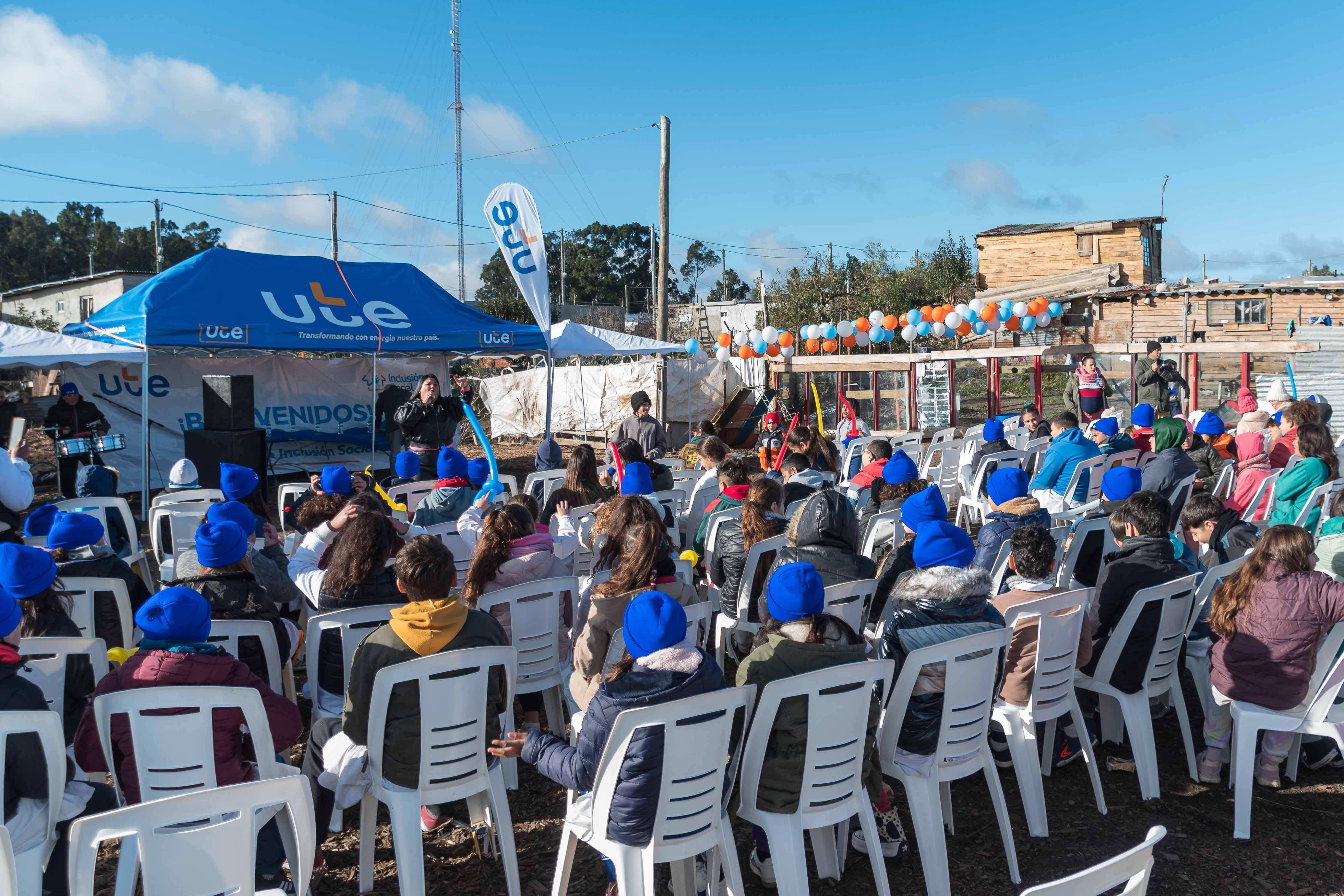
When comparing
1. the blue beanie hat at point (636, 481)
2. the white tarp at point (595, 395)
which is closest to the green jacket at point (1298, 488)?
the blue beanie hat at point (636, 481)

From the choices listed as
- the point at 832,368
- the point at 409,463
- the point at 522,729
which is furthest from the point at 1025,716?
the point at 832,368

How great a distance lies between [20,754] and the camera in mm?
2273

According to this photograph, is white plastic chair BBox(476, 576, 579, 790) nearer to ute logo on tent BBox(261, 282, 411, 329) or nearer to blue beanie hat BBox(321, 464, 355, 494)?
blue beanie hat BBox(321, 464, 355, 494)

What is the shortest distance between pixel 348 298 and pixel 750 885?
10.2 m

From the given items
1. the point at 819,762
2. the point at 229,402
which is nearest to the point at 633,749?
the point at 819,762

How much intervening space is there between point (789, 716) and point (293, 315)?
31.3 ft

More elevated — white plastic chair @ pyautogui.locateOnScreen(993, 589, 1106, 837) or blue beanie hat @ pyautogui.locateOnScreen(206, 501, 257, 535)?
blue beanie hat @ pyautogui.locateOnScreen(206, 501, 257, 535)

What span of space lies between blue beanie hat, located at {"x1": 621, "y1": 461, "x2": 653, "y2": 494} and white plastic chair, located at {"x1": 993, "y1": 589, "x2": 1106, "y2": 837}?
222 cm

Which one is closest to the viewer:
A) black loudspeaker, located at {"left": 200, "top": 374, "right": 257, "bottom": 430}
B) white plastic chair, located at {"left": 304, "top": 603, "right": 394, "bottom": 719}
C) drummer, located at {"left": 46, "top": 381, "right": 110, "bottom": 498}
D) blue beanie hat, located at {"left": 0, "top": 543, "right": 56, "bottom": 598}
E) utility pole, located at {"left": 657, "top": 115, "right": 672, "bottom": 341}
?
blue beanie hat, located at {"left": 0, "top": 543, "right": 56, "bottom": 598}

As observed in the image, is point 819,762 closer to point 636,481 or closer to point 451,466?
point 636,481

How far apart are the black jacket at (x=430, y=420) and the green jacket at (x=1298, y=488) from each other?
7333mm

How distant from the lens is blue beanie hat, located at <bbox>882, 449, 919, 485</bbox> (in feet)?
18.1

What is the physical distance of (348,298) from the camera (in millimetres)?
11398

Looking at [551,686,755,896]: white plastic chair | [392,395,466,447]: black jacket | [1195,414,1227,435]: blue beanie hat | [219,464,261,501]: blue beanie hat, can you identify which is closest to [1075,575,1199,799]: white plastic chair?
[551,686,755,896]: white plastic chair
